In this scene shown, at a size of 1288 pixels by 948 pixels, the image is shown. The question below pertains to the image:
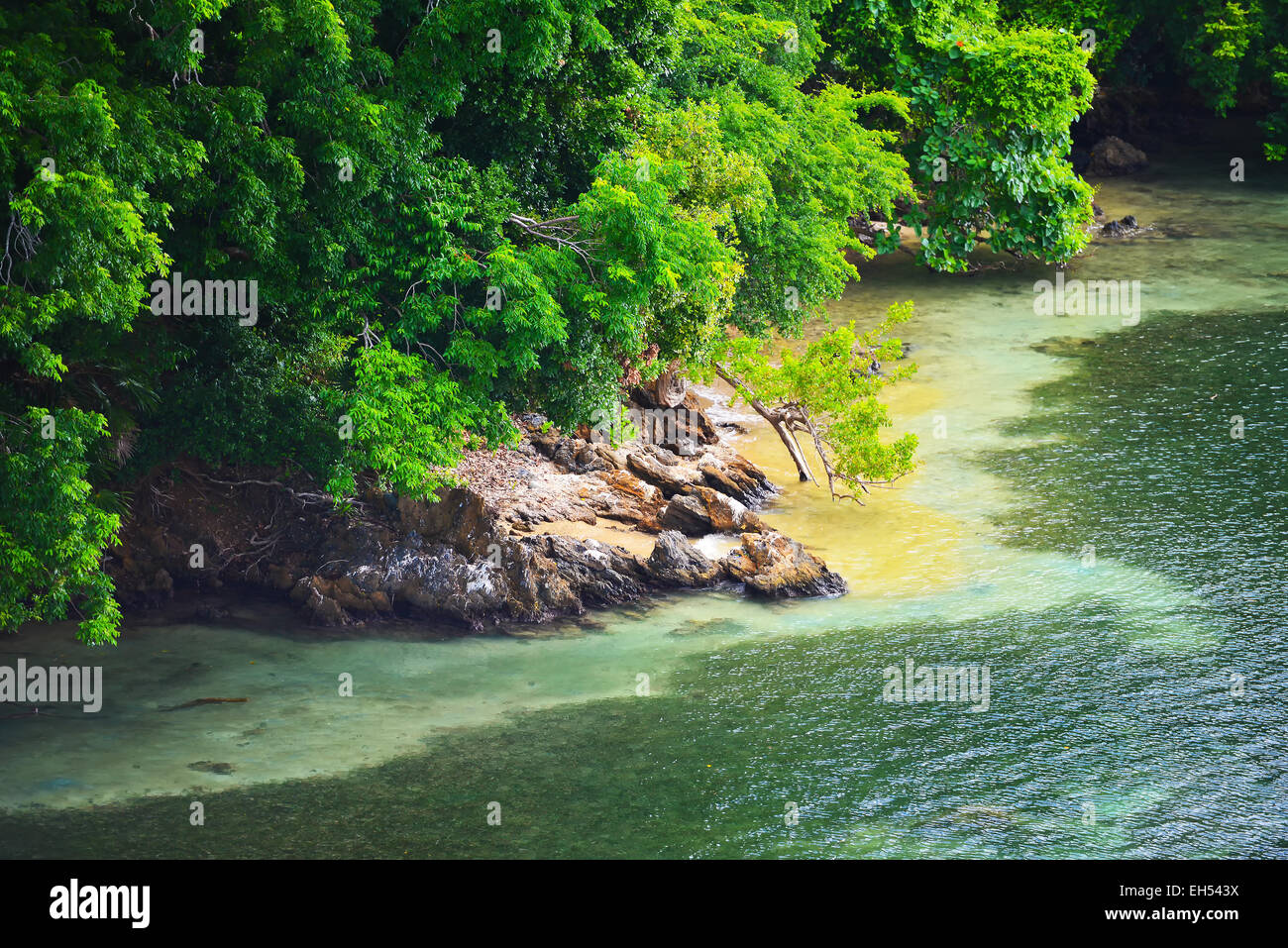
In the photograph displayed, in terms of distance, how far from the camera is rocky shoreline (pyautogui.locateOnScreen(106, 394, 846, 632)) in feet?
77.3

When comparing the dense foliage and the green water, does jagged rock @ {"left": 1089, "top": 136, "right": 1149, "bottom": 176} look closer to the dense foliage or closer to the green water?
the green water

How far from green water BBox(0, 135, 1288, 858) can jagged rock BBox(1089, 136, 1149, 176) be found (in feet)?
83.6

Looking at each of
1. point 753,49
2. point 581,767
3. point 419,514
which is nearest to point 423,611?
point 419,514

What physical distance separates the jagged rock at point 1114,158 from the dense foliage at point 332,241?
96.2 ft

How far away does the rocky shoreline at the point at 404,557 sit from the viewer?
77.3 feet

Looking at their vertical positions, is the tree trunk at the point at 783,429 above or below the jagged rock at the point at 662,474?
above

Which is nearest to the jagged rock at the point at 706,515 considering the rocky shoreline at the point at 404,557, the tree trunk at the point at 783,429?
the rocky shoreline at the point at 404,557

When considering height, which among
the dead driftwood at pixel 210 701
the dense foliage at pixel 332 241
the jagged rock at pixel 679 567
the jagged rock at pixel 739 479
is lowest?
the dead driftwood at pixel 210 701

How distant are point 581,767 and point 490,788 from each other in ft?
4.13

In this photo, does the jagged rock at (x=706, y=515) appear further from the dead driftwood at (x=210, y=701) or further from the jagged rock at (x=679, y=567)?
the dead driftwood at (x=210, y=701)

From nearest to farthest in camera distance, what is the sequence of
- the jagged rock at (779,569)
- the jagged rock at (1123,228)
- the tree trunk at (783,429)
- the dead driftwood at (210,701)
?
the dead driftwood at (210,701) < the jagged rock at (779,569) < the tree trunk at (783,429) < the jagged rock at (1123,228)

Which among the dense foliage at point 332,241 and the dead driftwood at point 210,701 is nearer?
the dense foliage at point 332,241

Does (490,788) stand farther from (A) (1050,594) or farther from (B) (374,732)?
(A) (1050,594)

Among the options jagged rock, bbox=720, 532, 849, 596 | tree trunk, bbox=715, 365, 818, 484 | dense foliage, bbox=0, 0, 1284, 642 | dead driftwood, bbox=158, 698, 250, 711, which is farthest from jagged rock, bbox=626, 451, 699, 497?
dead driftwood, bbox=158, 698, 250, 711
